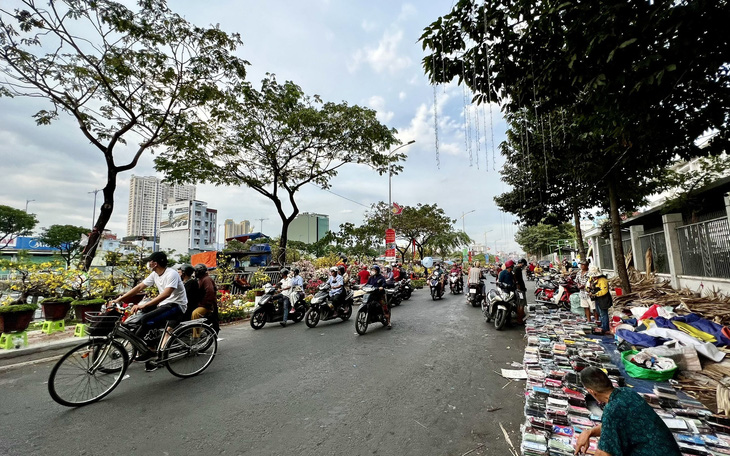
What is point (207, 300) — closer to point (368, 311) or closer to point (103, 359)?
point (103, 359)

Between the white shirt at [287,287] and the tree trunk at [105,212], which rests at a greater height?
the tree trunk at [105,212]

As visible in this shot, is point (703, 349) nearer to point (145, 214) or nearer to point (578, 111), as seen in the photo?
point (578, 111)

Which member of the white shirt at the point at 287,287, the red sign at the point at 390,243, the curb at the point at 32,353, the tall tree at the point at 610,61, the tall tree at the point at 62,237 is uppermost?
the tall tree at the point at 62,237

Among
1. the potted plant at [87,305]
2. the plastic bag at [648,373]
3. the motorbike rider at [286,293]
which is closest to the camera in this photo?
the plastic bag at [648,373]

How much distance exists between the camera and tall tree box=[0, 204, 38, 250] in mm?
30837

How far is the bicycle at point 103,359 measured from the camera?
365cm

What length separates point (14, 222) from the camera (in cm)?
3142

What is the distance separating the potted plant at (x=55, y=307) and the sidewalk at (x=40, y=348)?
0.37 m

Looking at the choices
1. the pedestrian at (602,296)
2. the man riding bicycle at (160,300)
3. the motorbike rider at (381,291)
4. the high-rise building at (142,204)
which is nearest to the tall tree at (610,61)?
the pedestrian at (602,296)

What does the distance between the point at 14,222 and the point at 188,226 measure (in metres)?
45.6

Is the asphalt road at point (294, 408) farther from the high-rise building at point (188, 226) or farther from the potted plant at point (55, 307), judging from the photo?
the high-rise building at point (188, 226)

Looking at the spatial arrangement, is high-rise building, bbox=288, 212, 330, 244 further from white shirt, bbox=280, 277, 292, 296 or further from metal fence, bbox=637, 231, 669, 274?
metal fence, bbox=637, 231, 669, 274

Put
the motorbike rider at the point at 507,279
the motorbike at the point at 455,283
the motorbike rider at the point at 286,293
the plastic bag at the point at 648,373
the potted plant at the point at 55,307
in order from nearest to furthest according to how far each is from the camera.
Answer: the plastic bag at the point at 648,373, the potted plant at the point at 55,307, the motorbike rider at the point at 507,279, the motorbike rider at the point at 286,293, the motorbike at the point at 455,283

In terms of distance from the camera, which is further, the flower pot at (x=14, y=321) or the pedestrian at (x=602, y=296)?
the pedestrian at (x=602, y=296)
